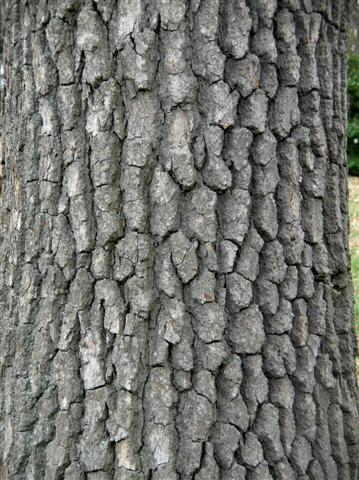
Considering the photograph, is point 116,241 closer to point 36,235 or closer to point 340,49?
point 36,235

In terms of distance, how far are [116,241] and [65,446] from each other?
731 millimetres

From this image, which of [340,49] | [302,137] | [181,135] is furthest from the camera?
[340,49]

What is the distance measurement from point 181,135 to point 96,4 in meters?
0.53

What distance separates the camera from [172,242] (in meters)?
1.85

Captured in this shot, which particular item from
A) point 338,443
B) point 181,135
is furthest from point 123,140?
point 338,443

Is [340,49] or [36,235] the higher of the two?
[340,49]

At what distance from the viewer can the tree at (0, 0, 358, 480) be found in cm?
184

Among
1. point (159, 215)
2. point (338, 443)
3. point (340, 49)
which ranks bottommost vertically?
point (338, 443)

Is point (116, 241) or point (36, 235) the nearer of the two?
point (116, 241)

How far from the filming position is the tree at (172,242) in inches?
72.6

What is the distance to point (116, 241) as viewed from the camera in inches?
74.1

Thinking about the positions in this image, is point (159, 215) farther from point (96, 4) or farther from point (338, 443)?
point (338, 443)

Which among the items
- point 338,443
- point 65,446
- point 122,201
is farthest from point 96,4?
point 338,443

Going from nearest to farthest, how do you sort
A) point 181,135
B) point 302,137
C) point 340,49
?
point 181,135, point 302,137, point 340,49
